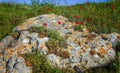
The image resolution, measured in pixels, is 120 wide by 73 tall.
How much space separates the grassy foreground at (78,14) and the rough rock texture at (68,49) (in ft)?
3.24

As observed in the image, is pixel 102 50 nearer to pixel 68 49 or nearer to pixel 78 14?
pixel 68 49

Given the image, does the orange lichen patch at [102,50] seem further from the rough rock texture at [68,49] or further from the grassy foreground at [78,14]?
the grassy foreground at [78,14]

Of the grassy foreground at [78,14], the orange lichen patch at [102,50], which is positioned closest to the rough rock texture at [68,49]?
the orange lichen patch at [102,50]

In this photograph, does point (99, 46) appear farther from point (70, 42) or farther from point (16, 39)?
point (16, 39)

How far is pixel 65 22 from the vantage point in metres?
10.3

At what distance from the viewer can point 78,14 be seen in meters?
12.2

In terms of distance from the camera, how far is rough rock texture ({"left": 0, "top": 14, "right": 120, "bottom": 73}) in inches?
335

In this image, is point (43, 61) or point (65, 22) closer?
point (43, 61)

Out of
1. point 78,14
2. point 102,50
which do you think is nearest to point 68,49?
point 102,50

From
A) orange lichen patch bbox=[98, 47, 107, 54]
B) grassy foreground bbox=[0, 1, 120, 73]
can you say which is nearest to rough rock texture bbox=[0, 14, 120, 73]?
orange lichen patch bbox=[98, 47, 107, 54]

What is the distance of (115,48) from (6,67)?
126 inches

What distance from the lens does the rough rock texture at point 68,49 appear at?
8516mm

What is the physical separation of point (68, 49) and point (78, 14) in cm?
353

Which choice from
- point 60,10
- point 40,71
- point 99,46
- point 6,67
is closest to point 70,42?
point 99,46
